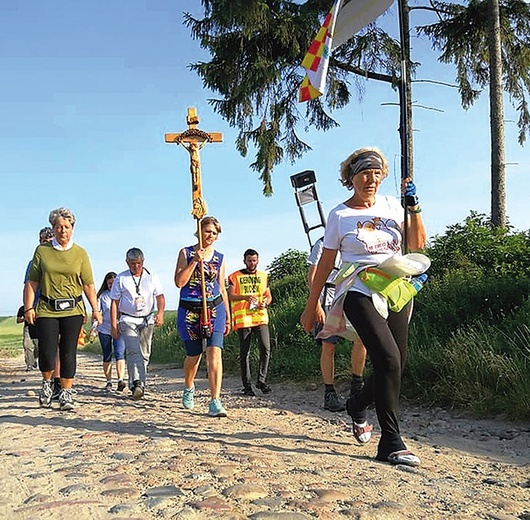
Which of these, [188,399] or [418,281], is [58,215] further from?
[418,281]

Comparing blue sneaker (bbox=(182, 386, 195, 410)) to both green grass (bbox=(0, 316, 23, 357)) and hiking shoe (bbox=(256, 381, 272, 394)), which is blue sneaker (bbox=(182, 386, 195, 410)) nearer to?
hiking shoe (bbox=(256, 381, 272, 394))

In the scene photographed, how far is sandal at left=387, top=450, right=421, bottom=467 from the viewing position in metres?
3.93

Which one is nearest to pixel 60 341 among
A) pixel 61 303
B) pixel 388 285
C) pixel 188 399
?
pixel 61 303

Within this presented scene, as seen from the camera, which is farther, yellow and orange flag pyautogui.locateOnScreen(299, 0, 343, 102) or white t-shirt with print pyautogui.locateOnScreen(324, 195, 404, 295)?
yellow and orange flag pyautogui.locateOnScreen(299, 0, 343, 102)

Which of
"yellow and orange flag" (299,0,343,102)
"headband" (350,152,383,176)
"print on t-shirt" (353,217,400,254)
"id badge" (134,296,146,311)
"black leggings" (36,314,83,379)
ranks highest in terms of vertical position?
"yellow and orange flag" (299,0,343,102)

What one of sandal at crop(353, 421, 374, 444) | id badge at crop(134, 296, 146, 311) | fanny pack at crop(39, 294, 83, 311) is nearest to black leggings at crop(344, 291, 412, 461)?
sandal at crop(353, 421, 374, 444)

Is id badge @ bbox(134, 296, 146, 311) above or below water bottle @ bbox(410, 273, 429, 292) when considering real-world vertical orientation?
below

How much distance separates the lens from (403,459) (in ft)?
12.9

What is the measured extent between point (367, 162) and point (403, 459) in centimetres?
194

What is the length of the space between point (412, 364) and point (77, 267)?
3749mm

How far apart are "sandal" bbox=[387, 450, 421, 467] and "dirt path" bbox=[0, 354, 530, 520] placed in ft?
0.21

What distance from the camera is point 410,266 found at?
4.20 meters

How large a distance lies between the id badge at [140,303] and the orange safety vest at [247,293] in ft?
3.90

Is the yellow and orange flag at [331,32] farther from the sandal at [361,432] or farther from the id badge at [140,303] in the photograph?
the sandal at [361,432]
